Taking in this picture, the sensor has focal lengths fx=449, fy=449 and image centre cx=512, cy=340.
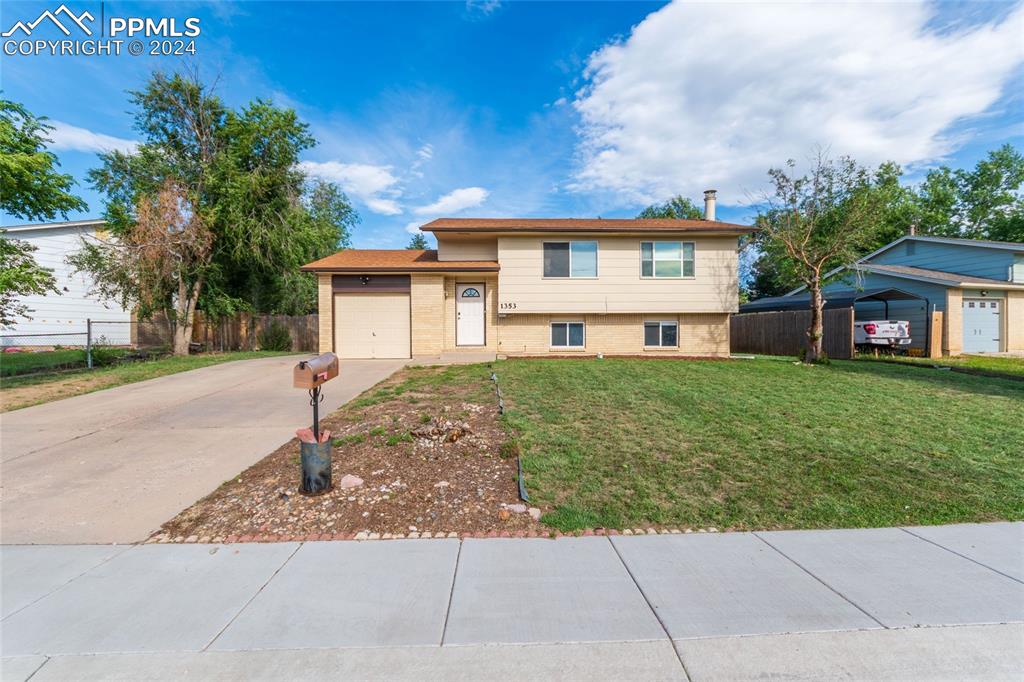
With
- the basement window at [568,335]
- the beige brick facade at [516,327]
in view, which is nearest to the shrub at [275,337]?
the beige brick facade at [516,327]

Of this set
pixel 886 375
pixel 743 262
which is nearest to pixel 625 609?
pixel 886 375

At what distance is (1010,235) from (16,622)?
46924mm

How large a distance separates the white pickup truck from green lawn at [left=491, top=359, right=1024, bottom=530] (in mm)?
7368

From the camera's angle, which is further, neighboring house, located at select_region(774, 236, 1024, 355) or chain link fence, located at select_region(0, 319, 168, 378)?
neighboring house, located at select_region(774, 236, 1024, 355)

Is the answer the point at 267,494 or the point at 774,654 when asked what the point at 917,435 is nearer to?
the point at 774,654

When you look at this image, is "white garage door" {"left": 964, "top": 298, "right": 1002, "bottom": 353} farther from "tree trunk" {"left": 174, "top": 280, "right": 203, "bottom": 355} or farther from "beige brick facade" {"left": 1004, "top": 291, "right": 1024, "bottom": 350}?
"tree trunk" {"left": 174, "top": 280, "right": 203, "bottom": 355}

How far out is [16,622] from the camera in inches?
106

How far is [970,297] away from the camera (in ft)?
57.6

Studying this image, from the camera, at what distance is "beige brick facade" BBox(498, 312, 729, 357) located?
15086mm

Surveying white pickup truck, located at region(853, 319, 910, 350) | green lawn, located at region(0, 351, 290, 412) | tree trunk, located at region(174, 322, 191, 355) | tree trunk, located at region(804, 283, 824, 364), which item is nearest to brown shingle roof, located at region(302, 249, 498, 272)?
green lawn, located at region(0, 351, 290, 412)

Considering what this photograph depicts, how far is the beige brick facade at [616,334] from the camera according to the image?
49.5 feet

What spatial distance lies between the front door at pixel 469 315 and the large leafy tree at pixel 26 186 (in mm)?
10061

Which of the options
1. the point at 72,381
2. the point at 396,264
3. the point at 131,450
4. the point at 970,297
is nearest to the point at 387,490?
the point at 131,450

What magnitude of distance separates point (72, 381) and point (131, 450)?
7.79 meters
